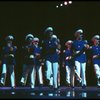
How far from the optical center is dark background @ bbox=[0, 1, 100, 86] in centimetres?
1792

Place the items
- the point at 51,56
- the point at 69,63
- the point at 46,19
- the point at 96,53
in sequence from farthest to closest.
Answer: the point at 46,19 → the point at 69,63 → the point at 96,53 → the point at 51,56

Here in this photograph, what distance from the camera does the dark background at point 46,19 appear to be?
58.8ft

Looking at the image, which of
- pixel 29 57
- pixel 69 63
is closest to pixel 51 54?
pixel 29 57

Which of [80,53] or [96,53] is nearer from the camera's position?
[80,53]

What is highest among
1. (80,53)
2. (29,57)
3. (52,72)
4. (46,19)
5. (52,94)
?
(46,19)

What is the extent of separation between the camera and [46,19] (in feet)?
60.5

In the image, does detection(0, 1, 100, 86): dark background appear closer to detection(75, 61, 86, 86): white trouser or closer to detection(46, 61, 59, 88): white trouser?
→ detection(75, 61, 86, 86): white trouser

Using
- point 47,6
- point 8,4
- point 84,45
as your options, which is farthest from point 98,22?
point 84,45

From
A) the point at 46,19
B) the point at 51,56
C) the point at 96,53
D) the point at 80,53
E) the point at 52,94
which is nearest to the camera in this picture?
the point at 52,94

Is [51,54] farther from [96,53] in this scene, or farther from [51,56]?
[96,53]

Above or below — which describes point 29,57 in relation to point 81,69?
above

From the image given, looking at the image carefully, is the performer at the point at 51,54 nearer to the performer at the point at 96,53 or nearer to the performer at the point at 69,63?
the performer at the point at 69,63

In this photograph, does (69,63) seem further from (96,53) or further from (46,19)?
(46,19)

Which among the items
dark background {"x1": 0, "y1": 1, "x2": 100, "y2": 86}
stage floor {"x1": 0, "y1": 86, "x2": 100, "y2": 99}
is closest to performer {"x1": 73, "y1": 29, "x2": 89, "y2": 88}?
stage floor {"x1": 0, "y1": 86, "x2": 100, "y2": 99}
